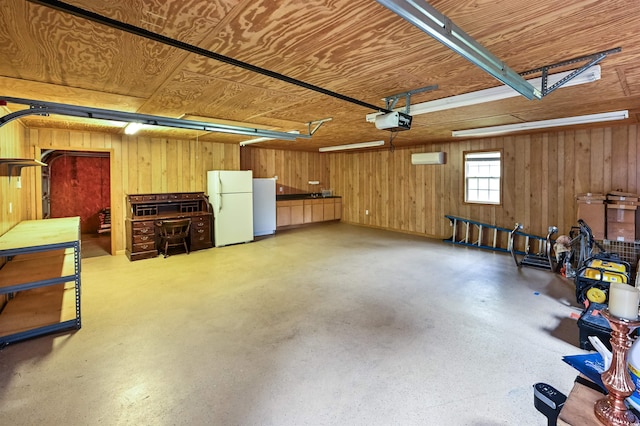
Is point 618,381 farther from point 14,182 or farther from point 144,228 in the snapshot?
point 144,228

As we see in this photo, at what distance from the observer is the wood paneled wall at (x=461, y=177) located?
5125 millimetres

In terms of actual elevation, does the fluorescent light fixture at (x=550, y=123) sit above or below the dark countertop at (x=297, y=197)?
above

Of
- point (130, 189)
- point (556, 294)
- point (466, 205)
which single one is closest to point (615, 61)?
point (556, 294)

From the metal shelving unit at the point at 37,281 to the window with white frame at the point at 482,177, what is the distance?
23.6 feet

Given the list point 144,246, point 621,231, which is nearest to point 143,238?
point 144,246

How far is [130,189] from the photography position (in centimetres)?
598

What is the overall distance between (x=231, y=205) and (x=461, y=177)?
5321mm

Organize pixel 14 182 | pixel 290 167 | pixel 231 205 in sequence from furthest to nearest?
pixel 290 167, pixel 231 205, pixel 14 182

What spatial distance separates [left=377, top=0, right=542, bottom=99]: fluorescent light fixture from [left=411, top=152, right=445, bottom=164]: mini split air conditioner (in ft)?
16.8

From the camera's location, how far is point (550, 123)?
184 inches

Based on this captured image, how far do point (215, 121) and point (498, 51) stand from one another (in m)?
3.76

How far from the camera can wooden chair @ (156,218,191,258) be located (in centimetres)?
570

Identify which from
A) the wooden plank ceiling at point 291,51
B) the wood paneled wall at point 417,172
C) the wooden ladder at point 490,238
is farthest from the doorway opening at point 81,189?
the wooden ladder at point 490,238

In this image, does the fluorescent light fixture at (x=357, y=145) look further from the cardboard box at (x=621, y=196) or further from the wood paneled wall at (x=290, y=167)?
the cardboard box at (x=621, y=196)
